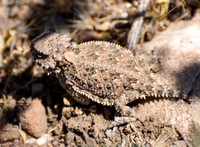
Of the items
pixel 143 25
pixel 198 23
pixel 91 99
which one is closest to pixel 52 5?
pixel 143 25

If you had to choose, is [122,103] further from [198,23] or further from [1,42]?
[1,42]

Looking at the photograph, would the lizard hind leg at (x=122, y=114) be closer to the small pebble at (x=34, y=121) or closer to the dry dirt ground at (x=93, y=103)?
the dry dirt ground at (x=93, y=103)

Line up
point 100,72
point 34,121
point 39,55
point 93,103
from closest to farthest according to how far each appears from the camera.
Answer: point 100,72
point 39,55
point 34,121
point 93,103

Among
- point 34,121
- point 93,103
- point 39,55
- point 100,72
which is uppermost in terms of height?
point 39,55

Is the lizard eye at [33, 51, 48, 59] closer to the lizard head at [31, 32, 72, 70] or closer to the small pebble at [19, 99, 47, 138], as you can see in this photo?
the lizard head at [31, 32, 72, 70]

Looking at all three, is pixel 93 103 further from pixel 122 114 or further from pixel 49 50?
pixel 49 50

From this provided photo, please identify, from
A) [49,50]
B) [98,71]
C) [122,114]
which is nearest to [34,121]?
[49,50]

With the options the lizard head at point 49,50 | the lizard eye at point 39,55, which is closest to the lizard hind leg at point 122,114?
the lizard head at point 49,50
